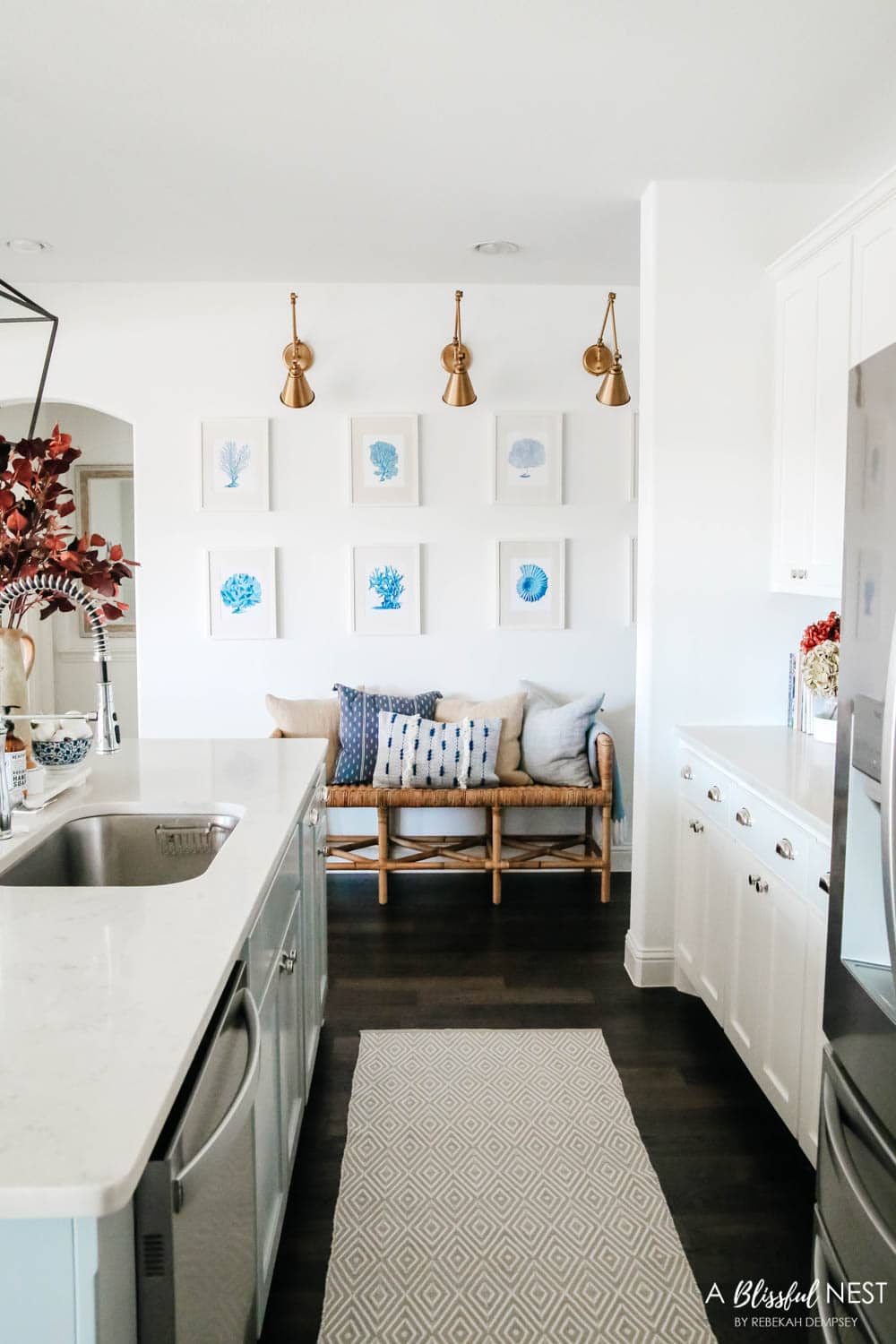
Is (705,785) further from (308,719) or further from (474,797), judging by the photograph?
(308,719)

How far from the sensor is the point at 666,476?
3.30 m

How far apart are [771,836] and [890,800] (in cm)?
126

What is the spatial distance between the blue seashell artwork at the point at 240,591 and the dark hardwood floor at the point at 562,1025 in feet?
4.45

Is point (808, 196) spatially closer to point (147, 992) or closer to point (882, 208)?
point (882, 208)

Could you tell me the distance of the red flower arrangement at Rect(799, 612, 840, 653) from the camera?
121 inches

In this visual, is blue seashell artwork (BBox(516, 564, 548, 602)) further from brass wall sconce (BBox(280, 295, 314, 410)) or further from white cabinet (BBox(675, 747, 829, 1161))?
white cabinet (BBox(675, 747, 829, 1161))

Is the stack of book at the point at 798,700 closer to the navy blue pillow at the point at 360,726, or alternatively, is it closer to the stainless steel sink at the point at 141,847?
the navy blue pillow at the point at 360,726

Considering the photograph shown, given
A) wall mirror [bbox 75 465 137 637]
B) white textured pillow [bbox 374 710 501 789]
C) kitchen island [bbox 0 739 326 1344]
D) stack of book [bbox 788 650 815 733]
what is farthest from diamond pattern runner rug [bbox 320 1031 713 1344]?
wall mirror [bbox 75 465 137 637]

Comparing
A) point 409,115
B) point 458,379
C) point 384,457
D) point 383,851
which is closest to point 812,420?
point 409,115

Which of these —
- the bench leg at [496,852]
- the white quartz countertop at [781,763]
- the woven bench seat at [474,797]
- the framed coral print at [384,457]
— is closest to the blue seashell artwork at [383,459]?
the framed coral print at [384,457]

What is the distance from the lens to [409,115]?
271 centimetres

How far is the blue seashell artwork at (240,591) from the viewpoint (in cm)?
457

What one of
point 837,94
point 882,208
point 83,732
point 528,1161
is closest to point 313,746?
point 83,732

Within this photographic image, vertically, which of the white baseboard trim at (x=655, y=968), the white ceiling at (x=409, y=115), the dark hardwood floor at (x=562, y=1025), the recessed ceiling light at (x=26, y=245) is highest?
the recessed ceiling light at (x=26, y=245)
